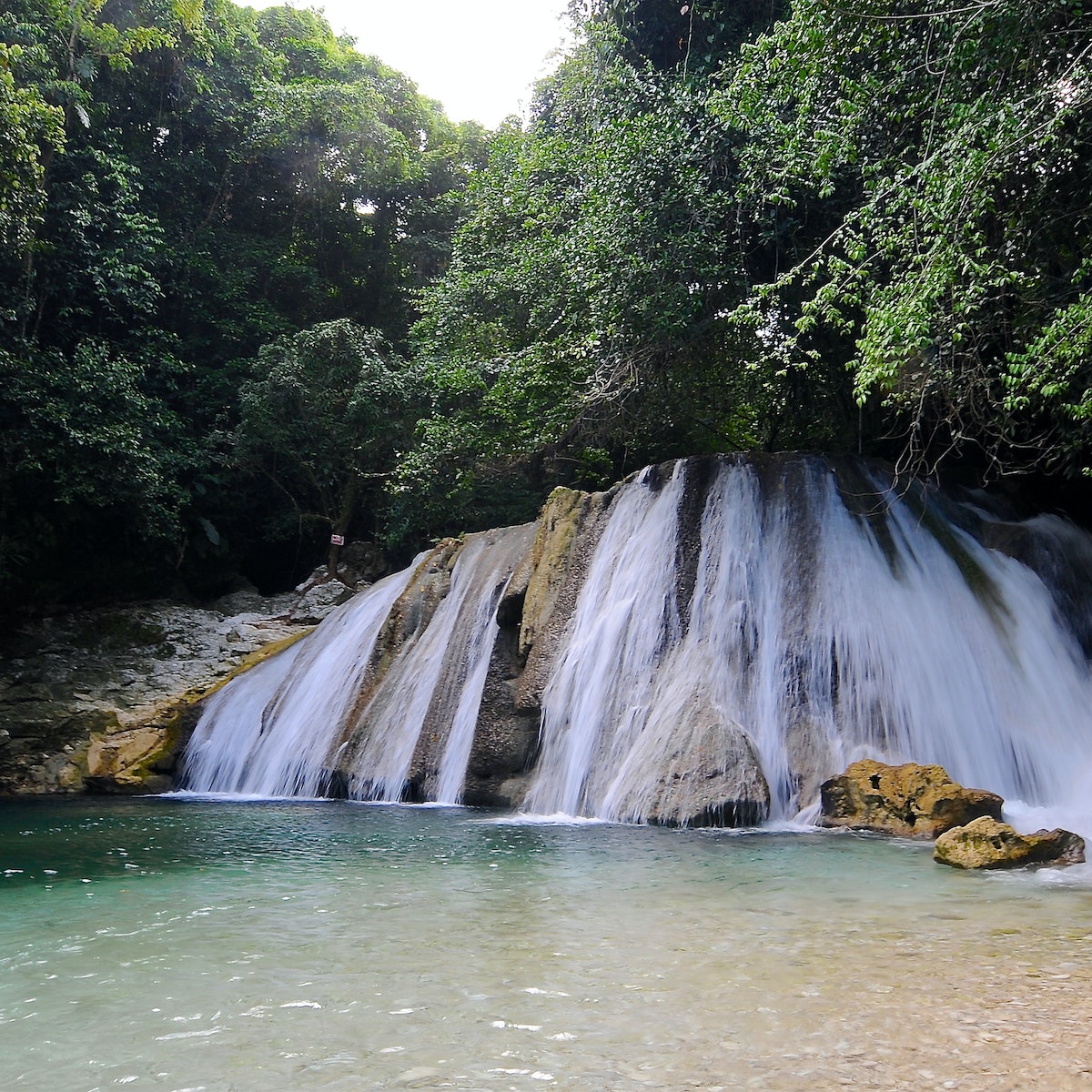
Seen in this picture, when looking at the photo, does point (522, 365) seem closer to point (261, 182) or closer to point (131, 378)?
point (131, 378)

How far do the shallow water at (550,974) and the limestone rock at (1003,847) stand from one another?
17 cm

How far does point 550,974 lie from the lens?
3.60 m

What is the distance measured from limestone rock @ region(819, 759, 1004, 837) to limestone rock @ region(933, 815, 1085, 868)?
115cm

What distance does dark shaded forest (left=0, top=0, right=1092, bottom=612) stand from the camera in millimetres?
8266

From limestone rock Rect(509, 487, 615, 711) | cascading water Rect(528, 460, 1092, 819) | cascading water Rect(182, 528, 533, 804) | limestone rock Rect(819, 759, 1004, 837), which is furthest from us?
cascading water Rect(182, 528, 533, 804)

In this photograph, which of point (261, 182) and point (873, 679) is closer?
point (873, 679)

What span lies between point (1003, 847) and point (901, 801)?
1692mm

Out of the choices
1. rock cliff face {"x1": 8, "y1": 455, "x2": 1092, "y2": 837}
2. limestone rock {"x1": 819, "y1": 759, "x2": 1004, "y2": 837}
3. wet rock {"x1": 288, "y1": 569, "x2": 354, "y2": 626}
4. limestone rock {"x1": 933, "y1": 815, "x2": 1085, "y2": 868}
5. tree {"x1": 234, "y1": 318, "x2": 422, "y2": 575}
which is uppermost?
tree {"x1": 234, "y1": 318, "x2": 422, "y2": 575}

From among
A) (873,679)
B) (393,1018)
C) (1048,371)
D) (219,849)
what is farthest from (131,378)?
(393,1018)

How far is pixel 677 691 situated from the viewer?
30.8 ft

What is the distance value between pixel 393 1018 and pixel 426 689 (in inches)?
365

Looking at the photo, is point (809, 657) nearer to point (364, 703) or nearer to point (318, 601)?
point (364, 703)

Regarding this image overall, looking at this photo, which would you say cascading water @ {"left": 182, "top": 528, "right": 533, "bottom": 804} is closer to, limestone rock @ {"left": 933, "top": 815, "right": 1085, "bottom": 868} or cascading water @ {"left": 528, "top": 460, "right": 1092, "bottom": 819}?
cascading water @ {"left": 528, "top": 460, "right": 1092, "bottom": 819}

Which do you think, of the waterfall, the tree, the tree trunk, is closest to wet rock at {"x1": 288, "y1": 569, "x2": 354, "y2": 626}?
the tree trunk
